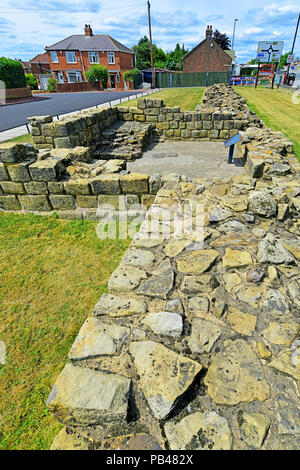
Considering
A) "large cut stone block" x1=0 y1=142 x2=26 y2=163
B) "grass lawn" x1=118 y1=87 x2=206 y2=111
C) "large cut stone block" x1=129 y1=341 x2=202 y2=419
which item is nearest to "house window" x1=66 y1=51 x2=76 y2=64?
"grass lawn" x1=118 y1=87 x2=206 y2=111

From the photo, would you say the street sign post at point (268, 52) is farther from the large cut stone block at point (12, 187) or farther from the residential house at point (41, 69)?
the large cut stone block at point (12, 187)

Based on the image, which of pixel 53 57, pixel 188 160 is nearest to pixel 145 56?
pixel 53 57

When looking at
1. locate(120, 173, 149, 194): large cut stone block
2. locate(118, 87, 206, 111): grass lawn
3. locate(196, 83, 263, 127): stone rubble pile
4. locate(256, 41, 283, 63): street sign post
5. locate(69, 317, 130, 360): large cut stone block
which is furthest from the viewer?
locate(256, 41, 283, 63): street sign post

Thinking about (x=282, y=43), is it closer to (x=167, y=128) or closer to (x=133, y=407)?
(x=167, y=128)

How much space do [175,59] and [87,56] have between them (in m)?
33.6

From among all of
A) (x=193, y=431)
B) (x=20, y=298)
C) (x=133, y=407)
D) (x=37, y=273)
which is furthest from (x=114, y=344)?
(x=37, y=273)

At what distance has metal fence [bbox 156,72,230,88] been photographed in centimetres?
3894

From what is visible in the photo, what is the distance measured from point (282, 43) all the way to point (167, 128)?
32.4 metres

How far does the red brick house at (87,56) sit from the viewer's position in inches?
1716

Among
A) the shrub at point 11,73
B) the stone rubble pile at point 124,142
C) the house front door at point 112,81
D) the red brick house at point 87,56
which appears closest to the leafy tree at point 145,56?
the red brick house at point 87,56

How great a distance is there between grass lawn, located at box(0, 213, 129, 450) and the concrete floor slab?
12.9 feet

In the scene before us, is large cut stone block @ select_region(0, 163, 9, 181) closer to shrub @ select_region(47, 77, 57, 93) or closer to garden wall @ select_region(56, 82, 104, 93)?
garden wall @ select_region(56, 82, 104, 93)

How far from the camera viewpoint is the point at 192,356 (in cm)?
189

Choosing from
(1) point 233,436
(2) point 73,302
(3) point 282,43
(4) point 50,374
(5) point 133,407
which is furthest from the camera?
(3) point 282,43
